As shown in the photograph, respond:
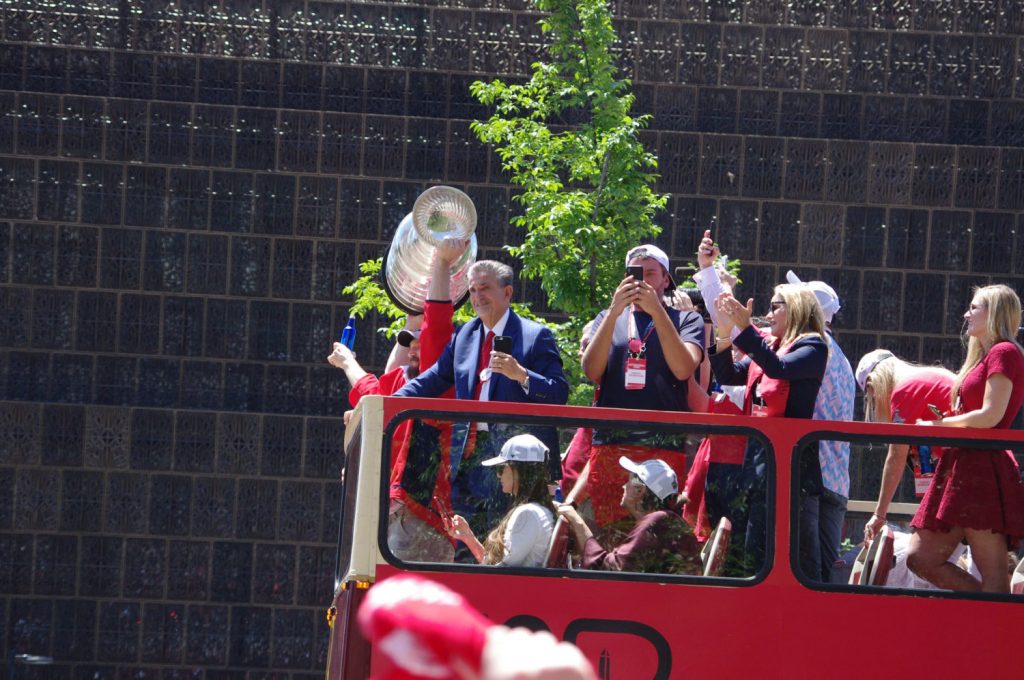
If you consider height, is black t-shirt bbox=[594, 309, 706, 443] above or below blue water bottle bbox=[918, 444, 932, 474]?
above

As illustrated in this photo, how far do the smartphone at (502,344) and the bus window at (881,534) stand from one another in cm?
126

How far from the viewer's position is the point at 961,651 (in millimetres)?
5305

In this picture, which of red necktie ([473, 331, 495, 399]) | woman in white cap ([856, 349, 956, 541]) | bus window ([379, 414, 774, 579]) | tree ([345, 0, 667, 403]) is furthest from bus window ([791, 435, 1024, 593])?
tree ([345, 0, 667, 403])

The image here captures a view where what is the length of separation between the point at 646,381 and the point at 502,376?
578mm

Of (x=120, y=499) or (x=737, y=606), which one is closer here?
(x=737, y=606)

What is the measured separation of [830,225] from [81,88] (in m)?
7.52

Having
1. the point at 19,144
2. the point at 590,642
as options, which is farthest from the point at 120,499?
the point at 590,642

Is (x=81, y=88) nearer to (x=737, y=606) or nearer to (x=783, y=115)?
(x=783, y=115)

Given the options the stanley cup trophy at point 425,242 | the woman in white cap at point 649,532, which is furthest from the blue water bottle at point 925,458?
the stanley cup trophy at point 425,242

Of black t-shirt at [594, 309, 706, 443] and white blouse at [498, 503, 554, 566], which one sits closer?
white blouse at [498, 503, 554, 566]

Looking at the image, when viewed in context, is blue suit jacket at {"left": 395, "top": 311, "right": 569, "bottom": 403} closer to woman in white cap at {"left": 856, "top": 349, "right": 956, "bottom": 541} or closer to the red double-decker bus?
the red double-decker bus

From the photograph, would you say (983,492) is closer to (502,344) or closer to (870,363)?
(870,363)

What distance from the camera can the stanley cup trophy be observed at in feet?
23.6

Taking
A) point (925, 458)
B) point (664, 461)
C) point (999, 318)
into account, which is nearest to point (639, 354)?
point (664, 461)
